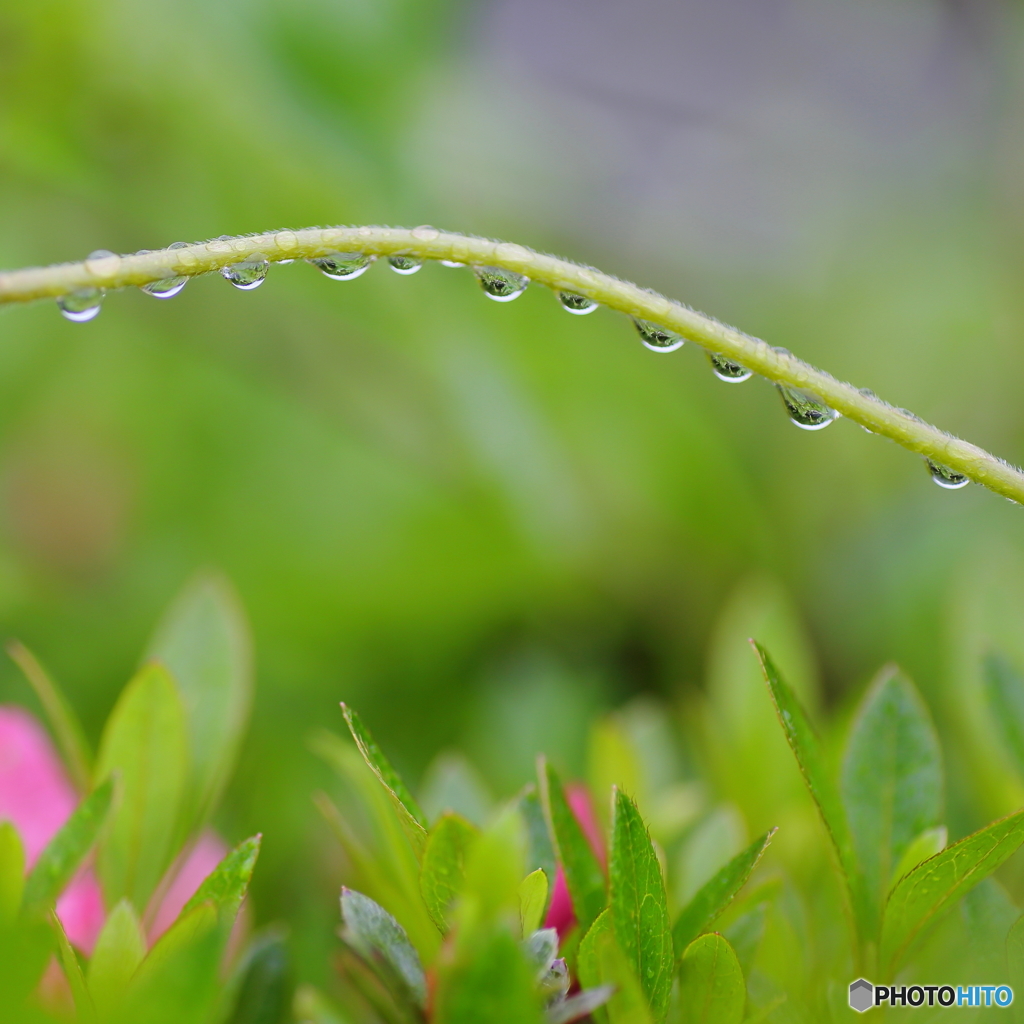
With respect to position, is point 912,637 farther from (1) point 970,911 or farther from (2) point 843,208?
(2) point 843,208

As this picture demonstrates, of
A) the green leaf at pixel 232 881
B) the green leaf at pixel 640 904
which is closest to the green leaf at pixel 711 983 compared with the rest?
the green leaf at pixel 640 904

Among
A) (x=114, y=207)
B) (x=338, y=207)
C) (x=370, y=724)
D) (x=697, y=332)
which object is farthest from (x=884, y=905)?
(x=114, y=207)

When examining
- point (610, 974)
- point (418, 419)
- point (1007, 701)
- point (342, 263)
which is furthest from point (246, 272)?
point (418, 419)

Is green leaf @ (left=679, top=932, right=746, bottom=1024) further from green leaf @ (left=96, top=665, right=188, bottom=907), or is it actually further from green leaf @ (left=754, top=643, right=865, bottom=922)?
green leaf @ (left=96, top=665, right=188, bottom=907)

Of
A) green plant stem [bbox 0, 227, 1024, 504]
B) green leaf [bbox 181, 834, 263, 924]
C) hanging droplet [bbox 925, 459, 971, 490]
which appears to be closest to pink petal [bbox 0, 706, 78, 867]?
green leaf [bbox 181, 834, 263, 924]

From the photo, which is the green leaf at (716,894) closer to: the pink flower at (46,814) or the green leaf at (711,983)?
the green leaf at (711,983)

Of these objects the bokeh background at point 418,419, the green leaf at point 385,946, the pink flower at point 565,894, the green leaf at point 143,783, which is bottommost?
the green leaf at point 385,946
